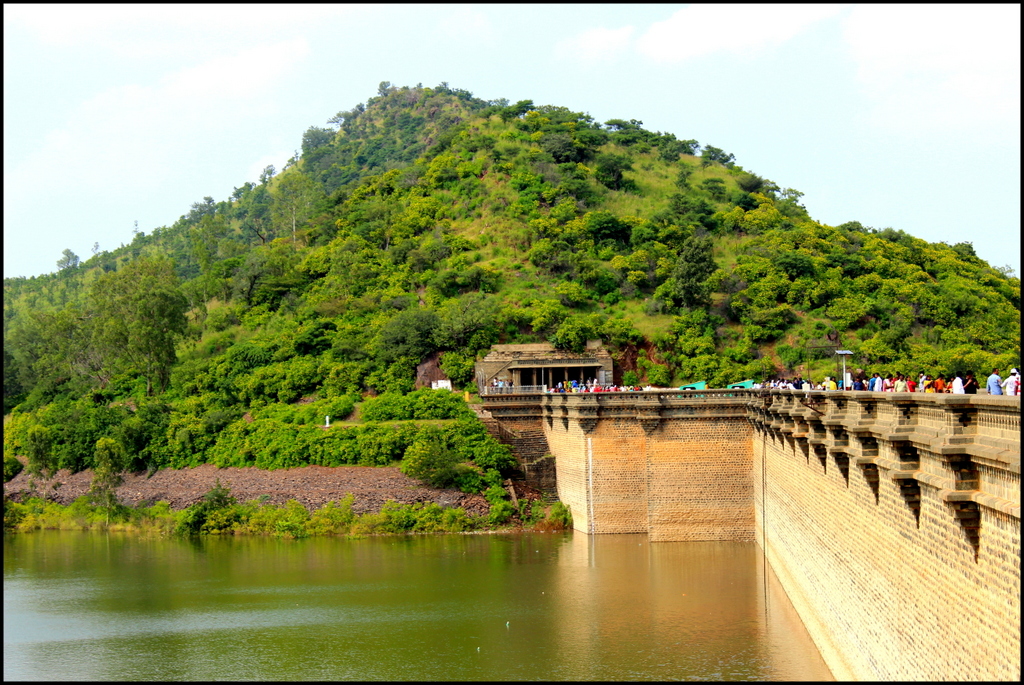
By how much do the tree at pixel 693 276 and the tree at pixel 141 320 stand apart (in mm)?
31736

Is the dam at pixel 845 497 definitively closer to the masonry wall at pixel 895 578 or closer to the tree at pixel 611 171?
the masonry wall at pixel 895 578

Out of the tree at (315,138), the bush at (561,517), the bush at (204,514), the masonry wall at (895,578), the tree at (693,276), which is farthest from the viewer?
the tree at (315,138)

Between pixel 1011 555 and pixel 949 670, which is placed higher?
pixel 1011 555

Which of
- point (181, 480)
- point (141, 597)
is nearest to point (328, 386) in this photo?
point (181, 480)

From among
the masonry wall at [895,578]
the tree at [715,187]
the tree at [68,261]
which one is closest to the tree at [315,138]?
the tree at [68,261]

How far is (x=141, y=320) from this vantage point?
62281 millimetres

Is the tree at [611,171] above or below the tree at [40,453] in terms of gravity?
above

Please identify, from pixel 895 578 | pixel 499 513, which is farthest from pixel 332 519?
pixel 895 578

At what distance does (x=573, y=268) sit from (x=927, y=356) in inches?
895

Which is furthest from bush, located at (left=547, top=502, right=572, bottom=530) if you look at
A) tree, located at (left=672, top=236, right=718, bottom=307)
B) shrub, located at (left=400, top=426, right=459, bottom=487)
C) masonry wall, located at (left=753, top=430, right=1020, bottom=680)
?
tree, located at (left=672, top=236, right=718, bottom=307)

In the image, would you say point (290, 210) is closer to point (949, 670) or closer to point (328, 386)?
point (328, 386)

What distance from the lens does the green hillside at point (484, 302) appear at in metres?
56.8

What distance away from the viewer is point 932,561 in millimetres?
14719

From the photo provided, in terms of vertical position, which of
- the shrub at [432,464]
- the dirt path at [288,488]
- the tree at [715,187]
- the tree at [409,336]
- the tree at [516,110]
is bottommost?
the dirt path at [288,488]
